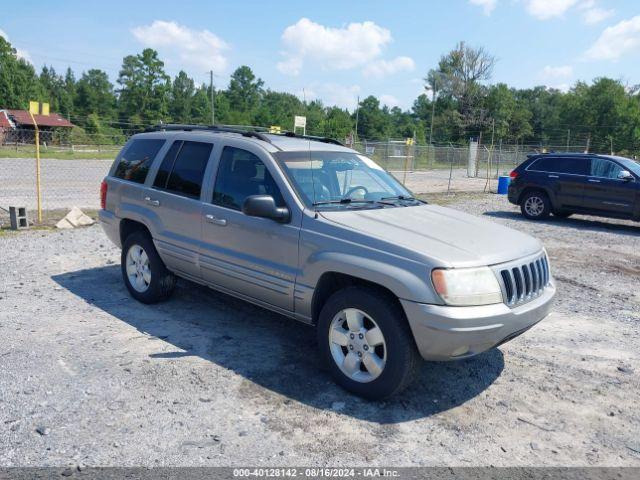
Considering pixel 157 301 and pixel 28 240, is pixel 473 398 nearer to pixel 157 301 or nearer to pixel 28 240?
pixel 157 301

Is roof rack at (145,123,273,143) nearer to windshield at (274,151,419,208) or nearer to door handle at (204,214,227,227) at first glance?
windshield at (274,151,419,208)

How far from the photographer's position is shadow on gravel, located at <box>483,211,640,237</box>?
12812mm

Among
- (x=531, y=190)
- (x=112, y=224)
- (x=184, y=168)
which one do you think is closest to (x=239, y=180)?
(x=184, y=168)

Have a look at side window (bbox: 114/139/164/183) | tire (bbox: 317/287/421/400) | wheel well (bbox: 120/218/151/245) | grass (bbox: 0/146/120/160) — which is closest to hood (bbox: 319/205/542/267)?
tire (bbox: 317/287/421/400)

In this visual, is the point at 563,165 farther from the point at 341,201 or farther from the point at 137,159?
the point at 137,159

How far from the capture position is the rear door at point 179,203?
16.9ft

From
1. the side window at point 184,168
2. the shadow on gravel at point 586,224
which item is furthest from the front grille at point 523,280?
the shadow on gravel at point 586,224

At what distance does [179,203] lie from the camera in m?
5.29

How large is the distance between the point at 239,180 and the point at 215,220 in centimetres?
42

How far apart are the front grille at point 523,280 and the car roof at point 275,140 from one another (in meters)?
2.13

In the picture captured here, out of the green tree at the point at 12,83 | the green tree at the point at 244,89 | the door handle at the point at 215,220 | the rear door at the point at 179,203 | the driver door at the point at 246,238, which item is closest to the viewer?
the driver door at the point at 246,238

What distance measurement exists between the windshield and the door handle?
755 mm

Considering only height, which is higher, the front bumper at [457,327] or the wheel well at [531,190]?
the wheel well at [531,190]

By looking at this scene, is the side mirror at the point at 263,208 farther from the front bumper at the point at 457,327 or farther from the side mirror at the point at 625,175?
the side mirror at the point at 625,175
